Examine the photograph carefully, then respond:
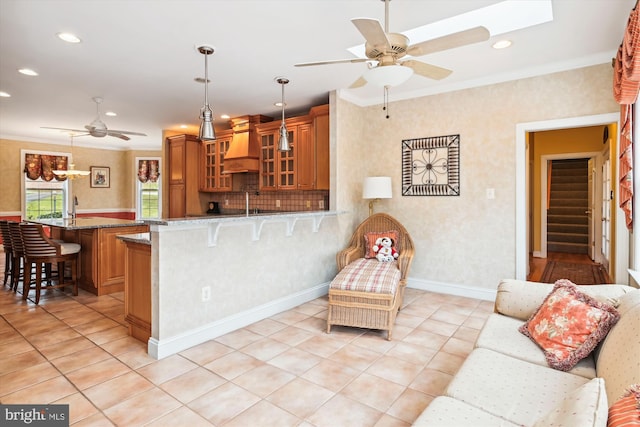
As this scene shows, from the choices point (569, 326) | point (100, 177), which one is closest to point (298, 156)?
point (569, 326)

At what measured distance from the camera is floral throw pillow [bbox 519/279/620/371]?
1.75m

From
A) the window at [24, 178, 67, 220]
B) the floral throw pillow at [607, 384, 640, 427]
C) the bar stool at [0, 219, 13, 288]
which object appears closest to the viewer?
the floral throw pillow at [607, 384, 640, 427]

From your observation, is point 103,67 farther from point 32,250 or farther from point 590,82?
point 590,82

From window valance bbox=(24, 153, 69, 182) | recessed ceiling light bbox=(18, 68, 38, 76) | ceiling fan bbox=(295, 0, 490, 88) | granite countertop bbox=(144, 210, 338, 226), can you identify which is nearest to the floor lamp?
granite countertop bbox=(144, 210, 338, 226)

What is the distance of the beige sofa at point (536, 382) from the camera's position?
1059 millimetres

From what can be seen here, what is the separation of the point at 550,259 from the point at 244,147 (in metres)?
6.13

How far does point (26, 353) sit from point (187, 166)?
4300 millimetres

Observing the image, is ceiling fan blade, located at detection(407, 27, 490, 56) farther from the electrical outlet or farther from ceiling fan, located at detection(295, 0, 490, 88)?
the electrical outlet

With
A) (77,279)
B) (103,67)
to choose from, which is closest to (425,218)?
(103,67)

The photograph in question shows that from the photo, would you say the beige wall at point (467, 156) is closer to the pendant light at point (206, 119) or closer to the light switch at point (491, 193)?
the light switch at point (491, 193)

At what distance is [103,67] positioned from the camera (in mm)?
3725

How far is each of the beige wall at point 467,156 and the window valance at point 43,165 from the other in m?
7.47

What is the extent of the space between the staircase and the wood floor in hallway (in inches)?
18.4

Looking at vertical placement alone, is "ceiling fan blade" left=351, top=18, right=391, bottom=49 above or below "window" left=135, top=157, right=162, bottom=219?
above
